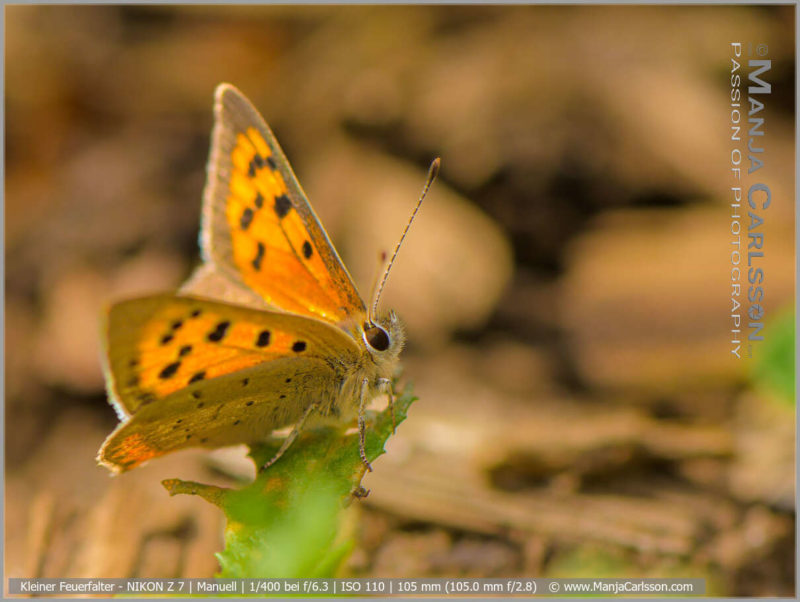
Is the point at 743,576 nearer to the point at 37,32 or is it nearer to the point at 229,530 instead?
the point at 229,530

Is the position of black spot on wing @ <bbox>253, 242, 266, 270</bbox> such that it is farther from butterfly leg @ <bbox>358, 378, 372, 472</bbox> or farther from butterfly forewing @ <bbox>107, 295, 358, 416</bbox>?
butterfly leg @ <bbox>358, 378, 372, 472</bbox>

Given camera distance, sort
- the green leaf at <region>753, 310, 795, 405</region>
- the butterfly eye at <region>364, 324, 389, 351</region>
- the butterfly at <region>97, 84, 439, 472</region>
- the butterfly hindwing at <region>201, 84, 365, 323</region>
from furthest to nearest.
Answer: the green leaf at <region>753, 310, 795, 405</region> < the butterfly hindwing at <region>201, 84, 365, 323</region> < the butterfly eye at <region>364, 324, 389, 351</region> < the butterfly at <region>97, 84, 439, 472</region>

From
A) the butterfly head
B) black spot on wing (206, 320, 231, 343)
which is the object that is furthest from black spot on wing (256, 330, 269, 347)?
the butterfly head

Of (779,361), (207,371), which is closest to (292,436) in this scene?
(207,371)
